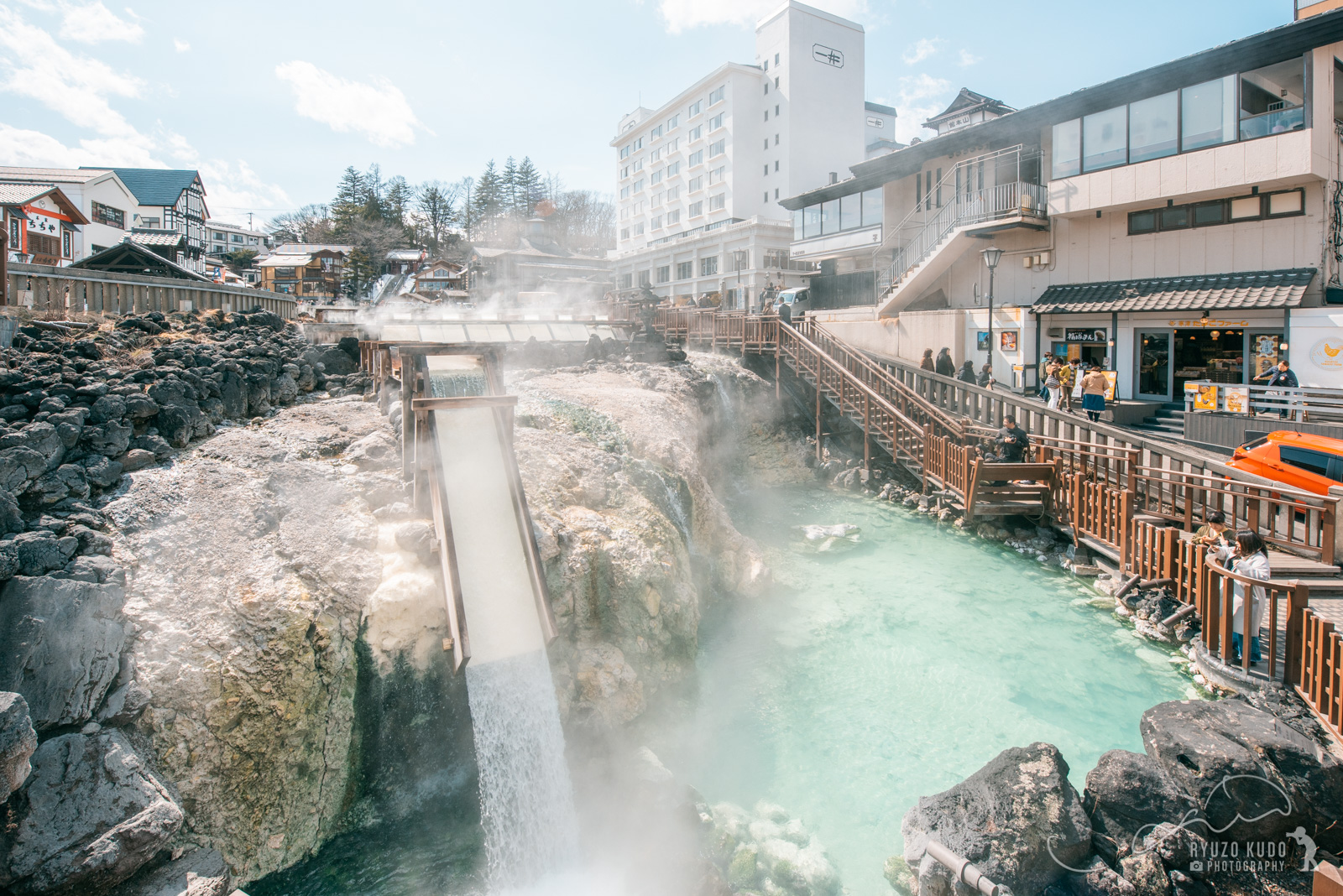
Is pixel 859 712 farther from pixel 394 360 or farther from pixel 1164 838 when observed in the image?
pixel 394 360

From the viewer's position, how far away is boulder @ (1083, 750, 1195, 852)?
6.75 metres

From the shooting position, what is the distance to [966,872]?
6359mm

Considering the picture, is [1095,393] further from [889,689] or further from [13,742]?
[13,742]

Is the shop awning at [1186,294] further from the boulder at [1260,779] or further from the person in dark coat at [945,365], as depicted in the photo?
the boulder at [1260,779]

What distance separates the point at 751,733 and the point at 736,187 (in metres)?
51.6

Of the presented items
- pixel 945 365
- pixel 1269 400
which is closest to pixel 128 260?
pixel 945 365

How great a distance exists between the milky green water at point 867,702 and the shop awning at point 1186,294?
32.8 ft

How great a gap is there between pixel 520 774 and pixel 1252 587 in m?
9.21

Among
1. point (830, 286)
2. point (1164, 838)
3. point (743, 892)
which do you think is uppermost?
point (830, 286)

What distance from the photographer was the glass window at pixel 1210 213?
19.1 metres

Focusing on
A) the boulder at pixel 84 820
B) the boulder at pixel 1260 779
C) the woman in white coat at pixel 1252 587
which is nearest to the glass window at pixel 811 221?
the woman in white coat at pixel 1252 587

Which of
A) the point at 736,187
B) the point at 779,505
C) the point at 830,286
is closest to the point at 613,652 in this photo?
the point at 779,505

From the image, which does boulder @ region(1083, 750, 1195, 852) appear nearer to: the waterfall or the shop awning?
the waterfall

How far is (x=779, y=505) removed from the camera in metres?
19.9
